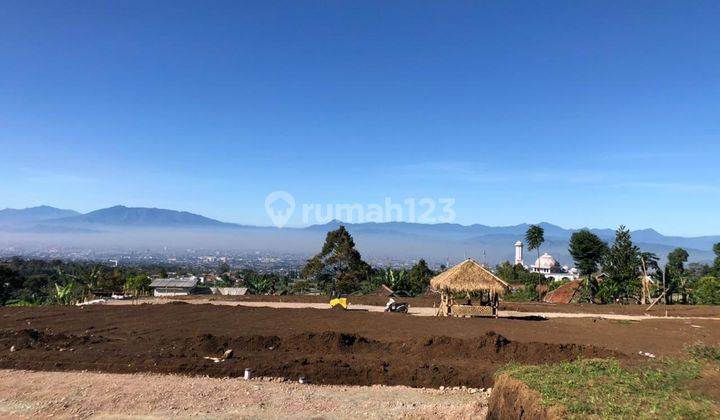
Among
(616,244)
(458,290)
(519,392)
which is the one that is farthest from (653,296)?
(519,392)

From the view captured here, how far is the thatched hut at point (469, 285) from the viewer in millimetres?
24062

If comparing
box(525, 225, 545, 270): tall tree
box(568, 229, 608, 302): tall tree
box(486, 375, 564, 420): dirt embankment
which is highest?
box(525, 225, 545, 270): tall tree

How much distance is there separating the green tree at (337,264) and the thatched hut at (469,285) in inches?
782

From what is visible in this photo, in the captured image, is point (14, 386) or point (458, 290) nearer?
point (14, 386)

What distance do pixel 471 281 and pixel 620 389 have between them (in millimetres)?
17883

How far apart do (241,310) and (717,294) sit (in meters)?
35.8

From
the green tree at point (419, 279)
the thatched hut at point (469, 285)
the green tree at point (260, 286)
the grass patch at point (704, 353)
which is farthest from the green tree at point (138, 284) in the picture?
the grass patch at point (704, 353)

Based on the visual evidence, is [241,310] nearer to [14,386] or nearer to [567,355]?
[14,386]

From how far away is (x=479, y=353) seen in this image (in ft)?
47.4

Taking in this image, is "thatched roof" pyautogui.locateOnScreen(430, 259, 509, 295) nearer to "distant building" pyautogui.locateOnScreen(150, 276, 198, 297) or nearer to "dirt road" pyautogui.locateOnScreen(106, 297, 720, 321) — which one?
"dirt road" pyautogui.locateOnScreen(106, 297, 720, 321)

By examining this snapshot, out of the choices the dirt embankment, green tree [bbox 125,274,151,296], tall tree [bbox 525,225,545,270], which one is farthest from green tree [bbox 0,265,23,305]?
tall tree [bbox 525,225,545,270]

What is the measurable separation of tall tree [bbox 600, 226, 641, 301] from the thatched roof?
2451 centimetres

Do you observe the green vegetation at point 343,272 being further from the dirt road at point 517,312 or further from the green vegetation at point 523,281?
the dirt road at point 517,312

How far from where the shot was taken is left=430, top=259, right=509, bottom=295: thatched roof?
78.8 feet
